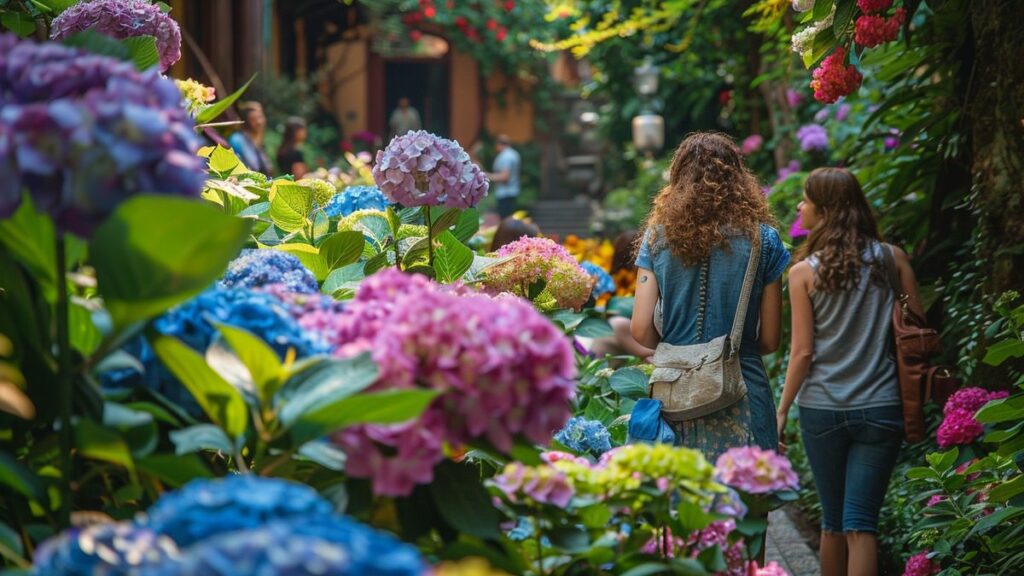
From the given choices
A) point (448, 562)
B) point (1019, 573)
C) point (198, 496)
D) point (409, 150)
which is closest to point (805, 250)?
point (1019, 573)

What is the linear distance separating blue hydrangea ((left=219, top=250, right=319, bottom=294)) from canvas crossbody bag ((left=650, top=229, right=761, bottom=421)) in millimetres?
1911

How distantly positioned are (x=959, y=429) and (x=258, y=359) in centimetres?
328

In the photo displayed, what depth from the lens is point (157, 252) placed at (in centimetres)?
128

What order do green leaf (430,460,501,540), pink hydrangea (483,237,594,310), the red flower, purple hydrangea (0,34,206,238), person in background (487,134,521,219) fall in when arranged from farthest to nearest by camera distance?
person in background (487,134,521,219) → the red flower → pink hydrangea (483,237,594,310) → green leaf (430,460,501,540) → purple hydrangea (0,34,206,238)

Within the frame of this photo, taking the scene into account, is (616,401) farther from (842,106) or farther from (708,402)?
(842,106)

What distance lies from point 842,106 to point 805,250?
13.2 feet

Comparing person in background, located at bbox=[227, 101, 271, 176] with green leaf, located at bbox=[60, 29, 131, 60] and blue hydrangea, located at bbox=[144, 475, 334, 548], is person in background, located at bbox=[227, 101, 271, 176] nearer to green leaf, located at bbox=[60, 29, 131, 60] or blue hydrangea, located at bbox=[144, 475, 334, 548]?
green leaf, located at bbox=[60, 29, 131, 60]

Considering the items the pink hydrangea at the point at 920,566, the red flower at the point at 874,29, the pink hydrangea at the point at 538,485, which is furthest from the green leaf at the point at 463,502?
the pink hydrangea at the point at 920,566

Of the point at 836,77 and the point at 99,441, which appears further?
the point at 836,77

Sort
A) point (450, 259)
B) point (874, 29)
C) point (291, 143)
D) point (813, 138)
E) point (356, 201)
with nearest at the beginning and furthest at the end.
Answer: point (450, 259)
point (356, 201)
point (874, 29)
point (813, 138)
point (291, 143)

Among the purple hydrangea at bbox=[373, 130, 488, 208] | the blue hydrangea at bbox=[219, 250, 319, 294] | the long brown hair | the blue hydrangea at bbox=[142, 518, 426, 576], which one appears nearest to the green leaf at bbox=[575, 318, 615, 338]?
the long brown hair

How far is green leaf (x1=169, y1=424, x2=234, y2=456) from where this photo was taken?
4.38 ft

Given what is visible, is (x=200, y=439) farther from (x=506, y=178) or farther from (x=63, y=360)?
(x=506, y=178)

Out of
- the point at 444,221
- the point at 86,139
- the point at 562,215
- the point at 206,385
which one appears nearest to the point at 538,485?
the point at 206,385
